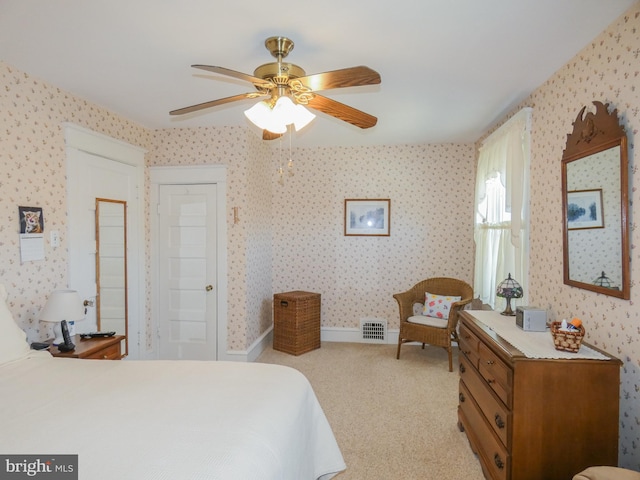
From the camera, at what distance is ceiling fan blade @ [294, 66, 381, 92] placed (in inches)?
64.7

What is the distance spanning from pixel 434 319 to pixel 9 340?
3.58m

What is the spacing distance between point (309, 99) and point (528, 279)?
215cm

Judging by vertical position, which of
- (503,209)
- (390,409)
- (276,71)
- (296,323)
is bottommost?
(390,409)

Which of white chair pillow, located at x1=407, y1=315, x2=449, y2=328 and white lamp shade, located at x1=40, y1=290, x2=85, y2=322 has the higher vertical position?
white lamp shade, located at x1=40, y1=290, x2=85, y2=322

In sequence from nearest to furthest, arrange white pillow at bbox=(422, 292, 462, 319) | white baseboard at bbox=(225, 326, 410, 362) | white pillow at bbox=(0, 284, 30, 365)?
white pillow at bbox=(0, 284, 30, 365), white pillow at bbox=(422, 292, 462, 319), white baseboard at bbox=(225, 326, 410, 362)

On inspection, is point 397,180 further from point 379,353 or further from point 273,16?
point 273,16

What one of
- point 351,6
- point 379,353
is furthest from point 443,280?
point 351,6

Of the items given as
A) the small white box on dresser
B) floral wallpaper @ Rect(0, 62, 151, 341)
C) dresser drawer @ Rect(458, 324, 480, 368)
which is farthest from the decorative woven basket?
floral wallpaper @ Rect(0, 62, 151, 341)

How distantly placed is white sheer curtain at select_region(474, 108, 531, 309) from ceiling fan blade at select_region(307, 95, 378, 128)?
1488 mm

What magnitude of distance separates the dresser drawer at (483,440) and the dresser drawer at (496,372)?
26 cm

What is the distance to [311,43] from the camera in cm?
204

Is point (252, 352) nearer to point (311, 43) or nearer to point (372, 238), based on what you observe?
point (372, 238)

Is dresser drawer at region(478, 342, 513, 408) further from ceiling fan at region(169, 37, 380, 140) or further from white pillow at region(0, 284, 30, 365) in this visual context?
white pillow at region(0, 284, 30, 365)

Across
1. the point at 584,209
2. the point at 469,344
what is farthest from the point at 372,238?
the point at 584,209
